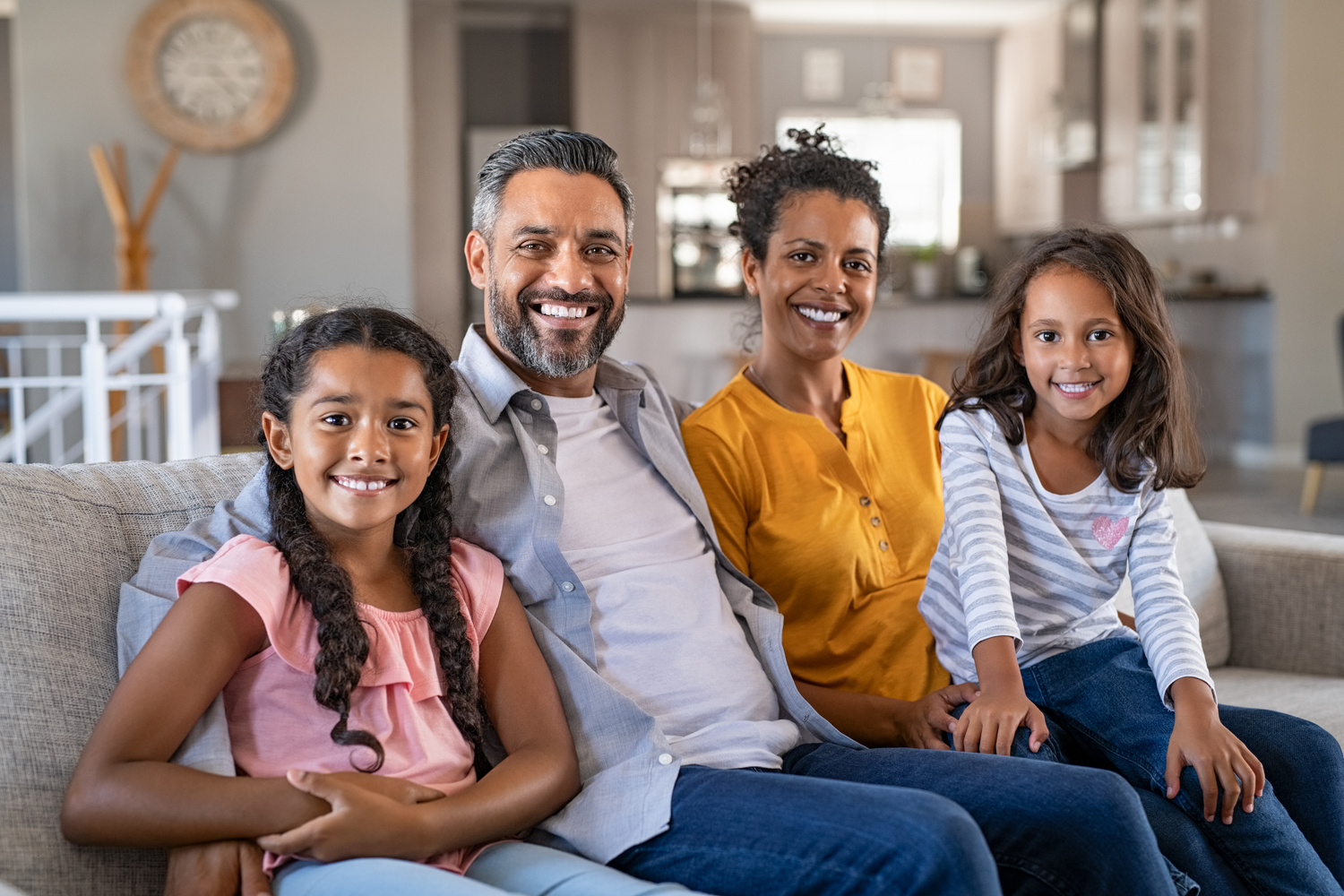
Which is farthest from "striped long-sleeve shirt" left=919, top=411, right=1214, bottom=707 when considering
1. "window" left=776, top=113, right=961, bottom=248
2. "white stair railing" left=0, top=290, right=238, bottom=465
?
"window" left=776, top=113, right=961, bottom=248

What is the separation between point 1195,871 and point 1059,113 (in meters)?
6.95

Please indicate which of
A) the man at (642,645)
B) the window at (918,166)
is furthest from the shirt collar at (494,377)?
the window at (918,166)

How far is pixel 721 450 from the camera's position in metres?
1.76

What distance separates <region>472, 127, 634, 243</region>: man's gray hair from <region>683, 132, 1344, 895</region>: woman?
0.32 meters

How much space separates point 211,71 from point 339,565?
5.04 m

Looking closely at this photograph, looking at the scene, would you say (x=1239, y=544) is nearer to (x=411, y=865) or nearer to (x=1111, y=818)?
(x=1111, y=818)

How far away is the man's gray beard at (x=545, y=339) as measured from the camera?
5.23 feet

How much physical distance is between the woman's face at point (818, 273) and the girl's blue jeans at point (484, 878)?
90cm

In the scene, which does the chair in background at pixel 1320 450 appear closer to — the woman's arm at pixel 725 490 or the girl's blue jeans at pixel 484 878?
the woman's arm at pixel 725 490

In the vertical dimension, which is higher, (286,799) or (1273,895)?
(286,799)

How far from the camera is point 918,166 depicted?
9297 millimetres

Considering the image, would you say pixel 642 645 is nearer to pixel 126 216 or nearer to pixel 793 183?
pixel 793 183

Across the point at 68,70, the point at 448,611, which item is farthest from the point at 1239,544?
the point at 68,70

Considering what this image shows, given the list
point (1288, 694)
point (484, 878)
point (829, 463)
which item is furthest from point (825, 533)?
point (1288, 694)
